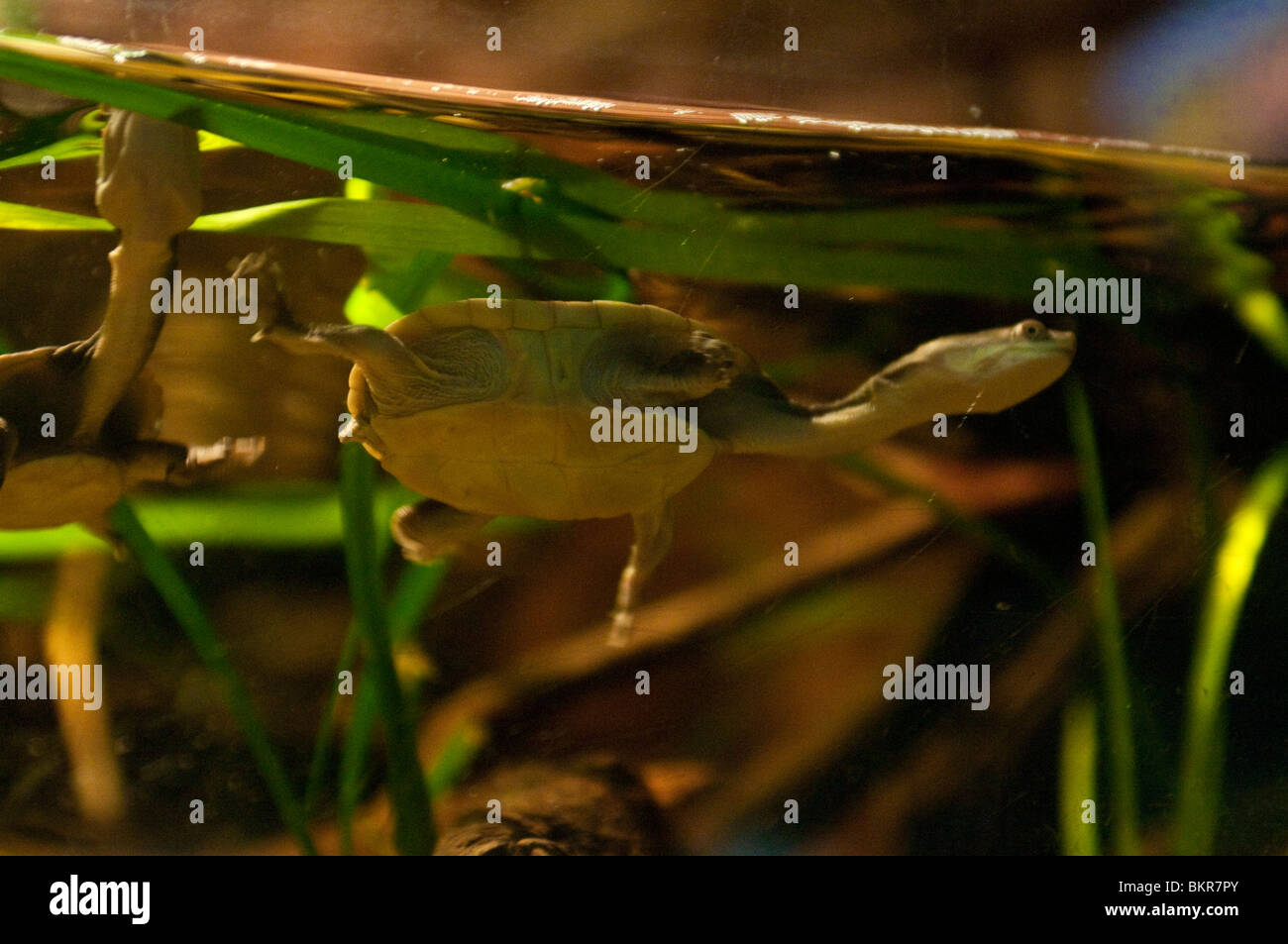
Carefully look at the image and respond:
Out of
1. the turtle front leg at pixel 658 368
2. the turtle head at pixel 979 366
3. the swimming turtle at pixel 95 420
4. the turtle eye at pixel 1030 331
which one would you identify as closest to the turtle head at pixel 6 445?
the swimming turtle at pixel 95 420

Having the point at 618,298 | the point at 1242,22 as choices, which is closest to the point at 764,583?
the point at 618,298

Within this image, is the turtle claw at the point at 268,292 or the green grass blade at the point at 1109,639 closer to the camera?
the turtle claw at the point at 268,292

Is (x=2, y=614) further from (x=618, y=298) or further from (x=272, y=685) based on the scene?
(x=618, y=298)

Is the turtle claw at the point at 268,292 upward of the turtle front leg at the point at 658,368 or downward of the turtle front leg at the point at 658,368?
upward

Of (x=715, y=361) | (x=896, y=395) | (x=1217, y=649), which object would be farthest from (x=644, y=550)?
(x=1217, y=649)

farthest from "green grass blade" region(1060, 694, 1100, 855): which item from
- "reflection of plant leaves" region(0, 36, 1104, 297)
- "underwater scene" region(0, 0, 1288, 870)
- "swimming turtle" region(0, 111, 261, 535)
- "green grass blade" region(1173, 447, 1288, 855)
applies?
"swimming turtle" region(0, 111, 261, 535)

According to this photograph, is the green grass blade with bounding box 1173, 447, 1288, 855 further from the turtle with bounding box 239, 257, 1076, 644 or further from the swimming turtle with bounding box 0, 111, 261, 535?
the swimming turtle with bounding box 0, 111, 261, 535

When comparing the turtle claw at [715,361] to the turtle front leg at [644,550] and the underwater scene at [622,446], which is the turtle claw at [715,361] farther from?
the turtle front leg at [644,550]
